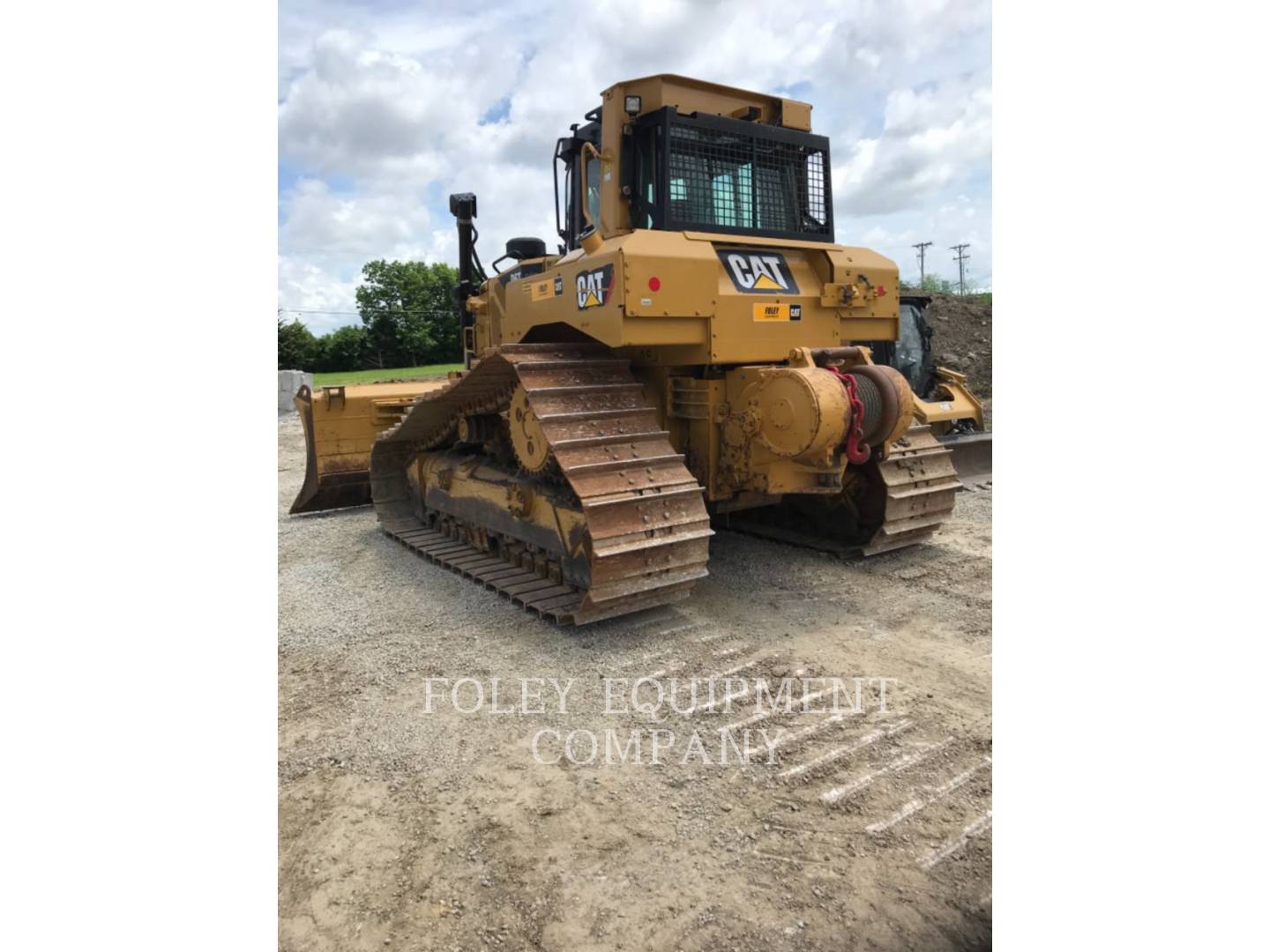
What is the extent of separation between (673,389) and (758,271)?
96 centimetres

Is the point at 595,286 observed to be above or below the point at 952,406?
above

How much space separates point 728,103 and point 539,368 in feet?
8.42

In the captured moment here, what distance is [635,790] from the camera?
10.2ft

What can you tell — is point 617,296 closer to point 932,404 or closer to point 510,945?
point 510,945

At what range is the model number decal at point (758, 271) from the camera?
210 inches

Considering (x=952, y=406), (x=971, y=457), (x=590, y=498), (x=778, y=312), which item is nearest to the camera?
(x=590, y=498)

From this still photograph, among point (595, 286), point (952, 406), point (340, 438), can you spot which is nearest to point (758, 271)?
point (595, 286)

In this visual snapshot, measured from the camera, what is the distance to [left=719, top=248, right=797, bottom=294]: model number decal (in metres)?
5.33

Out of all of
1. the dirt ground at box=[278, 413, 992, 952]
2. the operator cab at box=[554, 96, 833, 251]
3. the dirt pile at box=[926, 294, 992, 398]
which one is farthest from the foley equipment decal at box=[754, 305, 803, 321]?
the dirt pile at box=[926, 294, 992, 398]

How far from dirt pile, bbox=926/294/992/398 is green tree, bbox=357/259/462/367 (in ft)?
70.6

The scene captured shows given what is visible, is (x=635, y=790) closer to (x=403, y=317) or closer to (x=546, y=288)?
(x=546, y=288)

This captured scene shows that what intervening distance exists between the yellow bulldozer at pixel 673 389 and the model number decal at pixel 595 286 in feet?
0.05

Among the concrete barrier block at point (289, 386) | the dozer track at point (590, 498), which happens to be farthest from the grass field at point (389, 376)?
the dozer track at point (590, 498)

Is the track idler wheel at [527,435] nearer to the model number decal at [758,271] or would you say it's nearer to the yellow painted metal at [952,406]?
the model number decal at [758,271]
